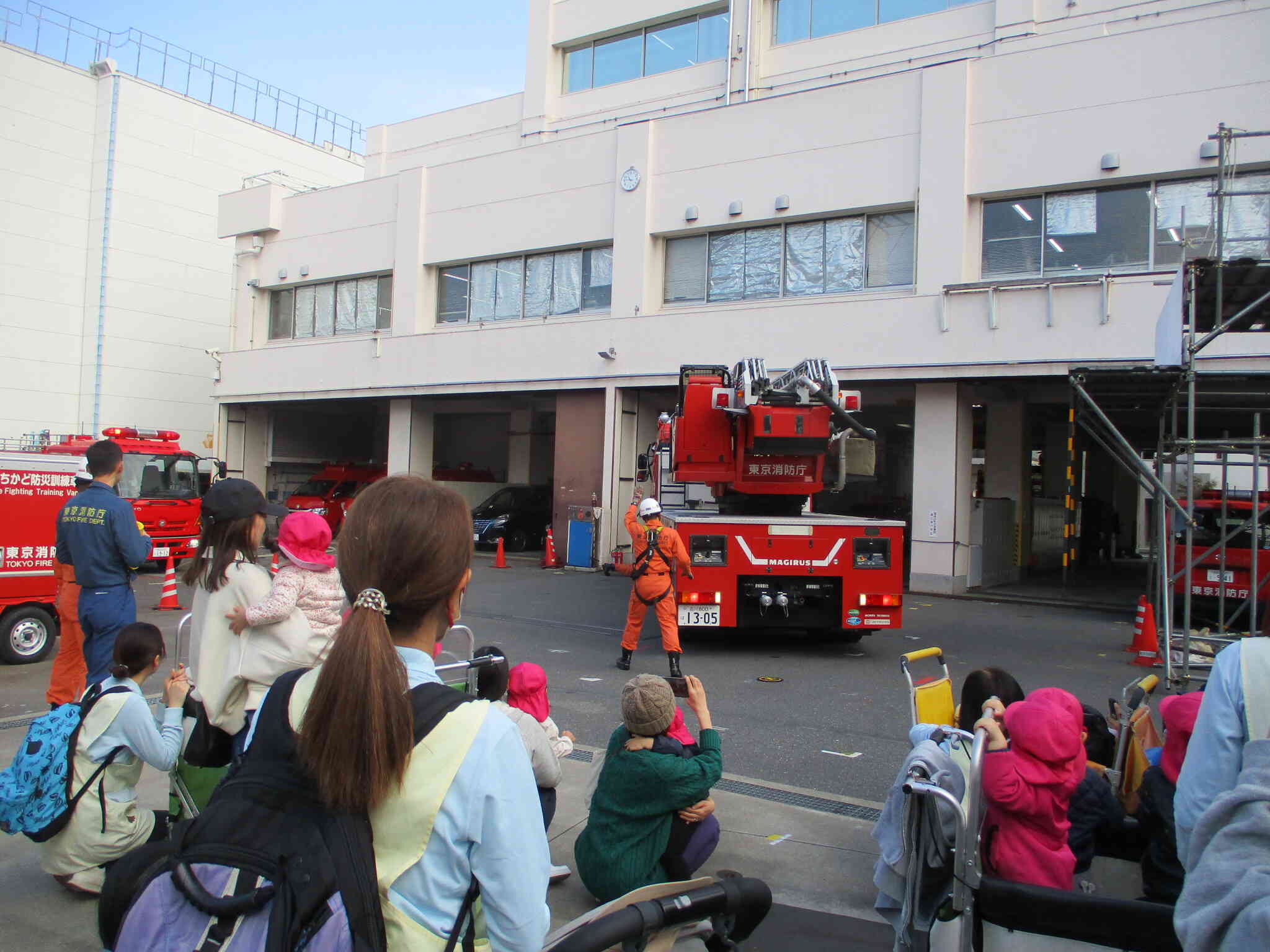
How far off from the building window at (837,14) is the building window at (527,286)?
731 cm

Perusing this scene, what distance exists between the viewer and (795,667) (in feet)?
32.6

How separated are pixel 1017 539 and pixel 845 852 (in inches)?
651

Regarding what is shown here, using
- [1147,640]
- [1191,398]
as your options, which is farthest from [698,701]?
[1147,640]

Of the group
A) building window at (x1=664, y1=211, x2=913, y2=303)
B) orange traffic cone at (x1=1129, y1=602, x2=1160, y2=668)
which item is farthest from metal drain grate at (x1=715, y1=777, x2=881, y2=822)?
building window at (x1=664, y1=211, x2=913, y2=303)

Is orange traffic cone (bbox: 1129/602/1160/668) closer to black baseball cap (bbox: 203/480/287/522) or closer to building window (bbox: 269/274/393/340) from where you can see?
black baseball cap (bbox: 203/480/287/522)

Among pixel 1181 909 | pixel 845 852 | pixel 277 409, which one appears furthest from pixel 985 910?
pixel 277 409

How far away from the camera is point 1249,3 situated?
622 inches

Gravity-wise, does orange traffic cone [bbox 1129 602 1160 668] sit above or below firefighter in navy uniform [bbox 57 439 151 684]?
below

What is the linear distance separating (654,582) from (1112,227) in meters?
11.3

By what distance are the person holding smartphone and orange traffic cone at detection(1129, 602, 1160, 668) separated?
865cm

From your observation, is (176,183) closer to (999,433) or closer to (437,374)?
(437,374)

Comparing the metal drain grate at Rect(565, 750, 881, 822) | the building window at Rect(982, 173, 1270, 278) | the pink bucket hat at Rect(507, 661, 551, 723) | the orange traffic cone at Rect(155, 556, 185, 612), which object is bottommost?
the metal drain grate at Rect(565, 750, 881, 822)

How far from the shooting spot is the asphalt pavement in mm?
6746

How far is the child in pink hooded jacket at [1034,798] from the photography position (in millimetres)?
3145
